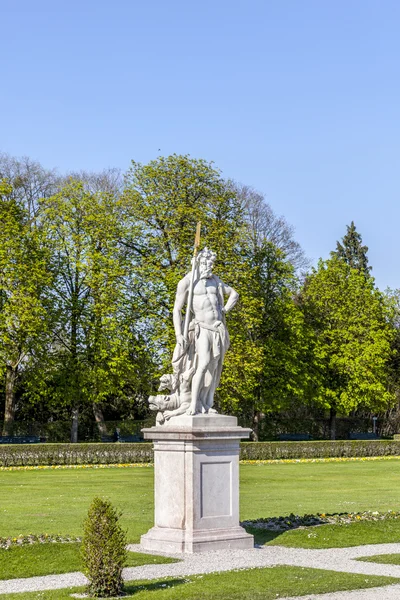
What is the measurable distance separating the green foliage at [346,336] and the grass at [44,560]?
40561mm

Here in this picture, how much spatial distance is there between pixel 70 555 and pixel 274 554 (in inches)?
119

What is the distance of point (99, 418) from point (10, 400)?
245 inches

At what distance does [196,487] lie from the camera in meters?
14.9

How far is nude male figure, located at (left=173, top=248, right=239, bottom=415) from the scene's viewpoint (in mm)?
15750

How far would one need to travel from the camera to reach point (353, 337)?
57719mm

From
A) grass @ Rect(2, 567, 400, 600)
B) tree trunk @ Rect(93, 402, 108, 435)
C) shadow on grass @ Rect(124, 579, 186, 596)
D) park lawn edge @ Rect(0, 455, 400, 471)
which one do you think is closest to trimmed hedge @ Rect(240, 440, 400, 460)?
park lawn edge @ Rect(0, 455, 400, 471)

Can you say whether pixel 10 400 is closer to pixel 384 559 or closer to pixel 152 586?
pixel 384 559

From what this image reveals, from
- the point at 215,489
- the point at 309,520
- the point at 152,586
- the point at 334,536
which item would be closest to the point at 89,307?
the point at 309,520

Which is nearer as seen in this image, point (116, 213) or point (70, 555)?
point (70, 555)

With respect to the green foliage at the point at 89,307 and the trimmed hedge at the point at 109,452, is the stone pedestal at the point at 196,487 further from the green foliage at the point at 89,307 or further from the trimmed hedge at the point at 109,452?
the green foliage at the point at 89,307

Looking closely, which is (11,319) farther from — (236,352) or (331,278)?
(331,278)

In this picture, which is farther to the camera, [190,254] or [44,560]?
[190,254]

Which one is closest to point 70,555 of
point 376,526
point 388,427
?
point 376,526

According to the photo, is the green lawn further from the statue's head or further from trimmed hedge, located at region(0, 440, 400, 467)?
the statue's head
